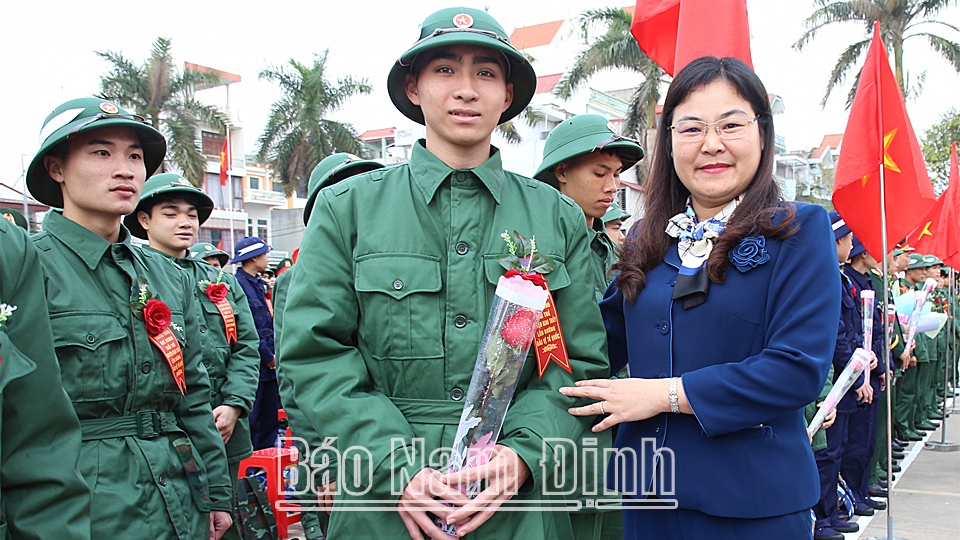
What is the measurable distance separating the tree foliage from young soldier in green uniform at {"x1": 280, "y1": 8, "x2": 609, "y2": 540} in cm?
2514

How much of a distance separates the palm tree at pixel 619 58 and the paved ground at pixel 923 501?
13.3m

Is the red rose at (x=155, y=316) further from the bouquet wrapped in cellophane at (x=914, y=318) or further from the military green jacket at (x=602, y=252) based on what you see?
the bouquet wrapped in cellophane at (x=914, y=318)

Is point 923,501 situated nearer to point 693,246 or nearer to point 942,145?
point 693,246

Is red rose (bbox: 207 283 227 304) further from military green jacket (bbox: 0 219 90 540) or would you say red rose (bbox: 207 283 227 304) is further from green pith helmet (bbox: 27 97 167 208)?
military green jacket (bbox: 0 219 90 540)

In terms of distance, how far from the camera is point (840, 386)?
4832 millimetres

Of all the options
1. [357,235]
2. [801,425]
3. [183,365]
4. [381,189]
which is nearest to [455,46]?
[381,189]

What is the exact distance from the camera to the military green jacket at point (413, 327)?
1887 mm

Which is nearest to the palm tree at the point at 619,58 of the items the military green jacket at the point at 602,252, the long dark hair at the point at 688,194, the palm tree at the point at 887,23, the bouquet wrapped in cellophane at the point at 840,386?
the palm tree at the point at 887,23

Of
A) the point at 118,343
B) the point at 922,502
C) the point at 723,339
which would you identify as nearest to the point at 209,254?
the point at 118,343

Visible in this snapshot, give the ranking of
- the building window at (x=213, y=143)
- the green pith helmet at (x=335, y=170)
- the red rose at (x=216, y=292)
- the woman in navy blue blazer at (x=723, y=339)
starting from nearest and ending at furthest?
1. the woman in navy blue blazer at (x=723, y=339)
2. the green pith helmet at (x=335, y=170)
3. the red rose at (x=216, y=292)
4. the building window at (x=213, y=143)

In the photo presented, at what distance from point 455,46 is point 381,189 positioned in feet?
1.64

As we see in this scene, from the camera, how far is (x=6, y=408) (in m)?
1.79

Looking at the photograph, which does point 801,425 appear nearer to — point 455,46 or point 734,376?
point 734,376

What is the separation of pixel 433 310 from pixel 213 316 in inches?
138
